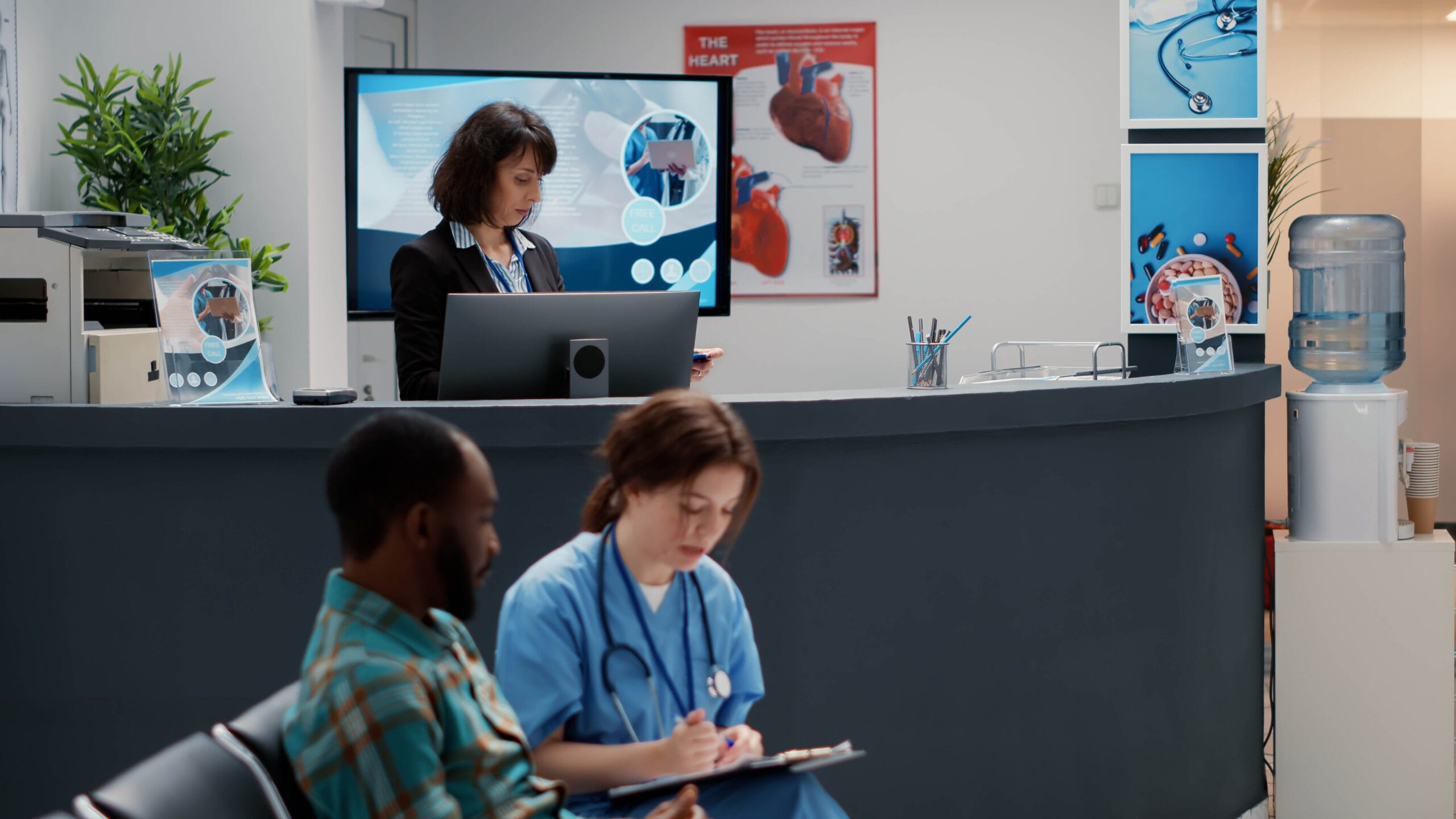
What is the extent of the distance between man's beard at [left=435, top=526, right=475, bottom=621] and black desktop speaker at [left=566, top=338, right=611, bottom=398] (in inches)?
44.6

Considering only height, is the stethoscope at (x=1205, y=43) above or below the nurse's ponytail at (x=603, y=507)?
above

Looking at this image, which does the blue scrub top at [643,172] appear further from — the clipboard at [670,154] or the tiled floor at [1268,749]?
the tiled floor at [1268,749]

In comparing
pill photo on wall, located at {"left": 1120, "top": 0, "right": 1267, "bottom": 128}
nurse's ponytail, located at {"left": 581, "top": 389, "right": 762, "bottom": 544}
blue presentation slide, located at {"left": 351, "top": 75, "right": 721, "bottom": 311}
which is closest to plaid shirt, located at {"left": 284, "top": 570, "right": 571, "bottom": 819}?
nurse's ponytail, located at {"left": 581, "top": 389, "right": 762, "bottom": 544}

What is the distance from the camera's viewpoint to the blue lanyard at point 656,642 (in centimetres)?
160

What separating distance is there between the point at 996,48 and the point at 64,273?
4.02 metres

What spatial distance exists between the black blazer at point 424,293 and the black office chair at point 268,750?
4.68ft

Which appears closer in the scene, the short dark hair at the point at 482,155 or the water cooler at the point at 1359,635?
the short dark hair at the point at 482,155

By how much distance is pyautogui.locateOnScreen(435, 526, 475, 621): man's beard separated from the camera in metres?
1.21

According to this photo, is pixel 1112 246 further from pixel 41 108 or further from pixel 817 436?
pixel 41 108

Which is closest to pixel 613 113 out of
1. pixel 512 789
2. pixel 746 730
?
pixel 746 730

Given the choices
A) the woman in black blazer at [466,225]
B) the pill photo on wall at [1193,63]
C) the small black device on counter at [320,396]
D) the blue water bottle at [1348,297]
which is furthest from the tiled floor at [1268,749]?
the small black device on counter at [320,396]

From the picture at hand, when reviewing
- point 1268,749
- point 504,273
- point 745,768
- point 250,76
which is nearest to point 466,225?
point 504,273

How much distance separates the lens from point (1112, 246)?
17.5 feet

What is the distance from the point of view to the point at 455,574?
1.22 m
